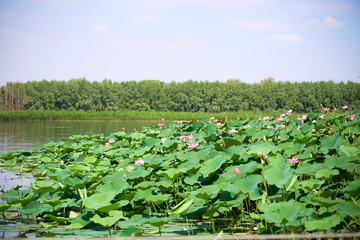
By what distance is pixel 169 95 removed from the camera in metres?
47.1

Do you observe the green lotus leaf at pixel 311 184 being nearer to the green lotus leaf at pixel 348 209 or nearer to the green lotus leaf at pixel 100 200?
the green lotus leaf at pixel 348 209

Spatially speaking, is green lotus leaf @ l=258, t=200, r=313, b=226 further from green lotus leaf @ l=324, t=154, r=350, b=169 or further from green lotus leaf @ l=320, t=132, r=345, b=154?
green lotus leaf @ l=320, t=132, r=345, b=154

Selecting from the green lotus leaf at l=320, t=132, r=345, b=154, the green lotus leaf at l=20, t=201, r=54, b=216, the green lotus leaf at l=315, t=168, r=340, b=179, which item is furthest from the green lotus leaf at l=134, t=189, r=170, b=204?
the green lotus leaf at l=320, t=132, r=345, b=154

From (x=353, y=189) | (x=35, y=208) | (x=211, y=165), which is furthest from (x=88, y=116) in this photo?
(x=353, y=189)

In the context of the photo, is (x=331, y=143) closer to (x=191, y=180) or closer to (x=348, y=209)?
(x=348, y=209)

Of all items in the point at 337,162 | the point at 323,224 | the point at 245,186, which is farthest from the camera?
the point at 337,162

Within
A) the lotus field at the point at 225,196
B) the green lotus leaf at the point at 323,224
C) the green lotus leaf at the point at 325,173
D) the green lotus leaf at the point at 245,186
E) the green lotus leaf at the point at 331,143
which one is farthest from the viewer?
the green lotus leaf at the point at 331,143

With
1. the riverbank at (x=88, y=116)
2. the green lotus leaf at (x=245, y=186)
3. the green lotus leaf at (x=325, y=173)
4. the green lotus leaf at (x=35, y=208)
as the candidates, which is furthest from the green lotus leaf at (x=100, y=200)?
the riverbank at (x=88, y=116)

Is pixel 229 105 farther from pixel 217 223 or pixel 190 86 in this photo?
pixel 217 223

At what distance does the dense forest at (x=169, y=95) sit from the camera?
4359 cm

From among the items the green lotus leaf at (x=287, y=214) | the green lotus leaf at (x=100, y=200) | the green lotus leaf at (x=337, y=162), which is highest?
the green lotus leaf at (x=337, y=162)

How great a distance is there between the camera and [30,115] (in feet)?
104

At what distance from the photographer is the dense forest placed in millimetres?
43594

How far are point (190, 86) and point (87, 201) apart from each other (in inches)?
1803
